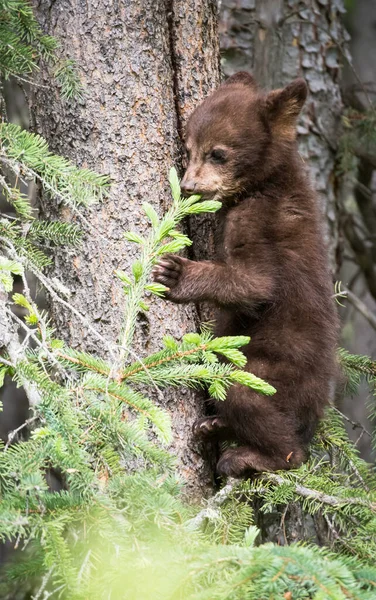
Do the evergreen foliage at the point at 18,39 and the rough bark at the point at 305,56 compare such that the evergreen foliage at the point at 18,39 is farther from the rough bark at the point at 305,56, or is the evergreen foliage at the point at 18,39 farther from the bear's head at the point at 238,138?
the rough bark at the point at 305,56

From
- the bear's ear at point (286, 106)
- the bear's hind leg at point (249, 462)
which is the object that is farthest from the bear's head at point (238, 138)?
the bear's hind leg at point (249, 462)

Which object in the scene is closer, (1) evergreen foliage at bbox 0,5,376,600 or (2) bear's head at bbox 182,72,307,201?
(1) evergreen foliage at bbox 0,5,376,600

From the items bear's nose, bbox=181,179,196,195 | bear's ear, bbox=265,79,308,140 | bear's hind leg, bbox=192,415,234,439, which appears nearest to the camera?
bear's hind leg, bbox=192,415,234,439

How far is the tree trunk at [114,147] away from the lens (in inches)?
145

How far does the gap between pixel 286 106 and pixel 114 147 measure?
1.01m

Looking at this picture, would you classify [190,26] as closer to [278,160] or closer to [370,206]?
[278,160]

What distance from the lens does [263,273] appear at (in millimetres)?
3785

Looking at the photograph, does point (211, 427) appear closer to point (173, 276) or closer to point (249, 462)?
point (249, 462)

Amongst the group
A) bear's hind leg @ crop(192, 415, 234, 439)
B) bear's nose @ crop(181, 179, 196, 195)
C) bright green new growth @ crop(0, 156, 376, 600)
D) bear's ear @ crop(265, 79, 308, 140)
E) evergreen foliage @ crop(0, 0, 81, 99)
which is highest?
evergreen foliage @ crop(0, 0, 81, 99)

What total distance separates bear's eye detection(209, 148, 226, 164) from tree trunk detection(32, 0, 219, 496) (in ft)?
0.92

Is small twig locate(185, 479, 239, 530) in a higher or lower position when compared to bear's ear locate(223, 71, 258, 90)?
lower

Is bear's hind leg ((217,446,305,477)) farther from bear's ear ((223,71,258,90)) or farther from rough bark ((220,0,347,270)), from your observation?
rough bark ((220,0,347,270))

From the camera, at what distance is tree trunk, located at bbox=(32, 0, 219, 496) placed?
12.1 ft

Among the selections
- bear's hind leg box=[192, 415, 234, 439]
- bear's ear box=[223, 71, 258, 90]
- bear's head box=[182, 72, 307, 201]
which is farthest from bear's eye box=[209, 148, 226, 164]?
bear's hind leg box=[192, 415, 234, 439]
